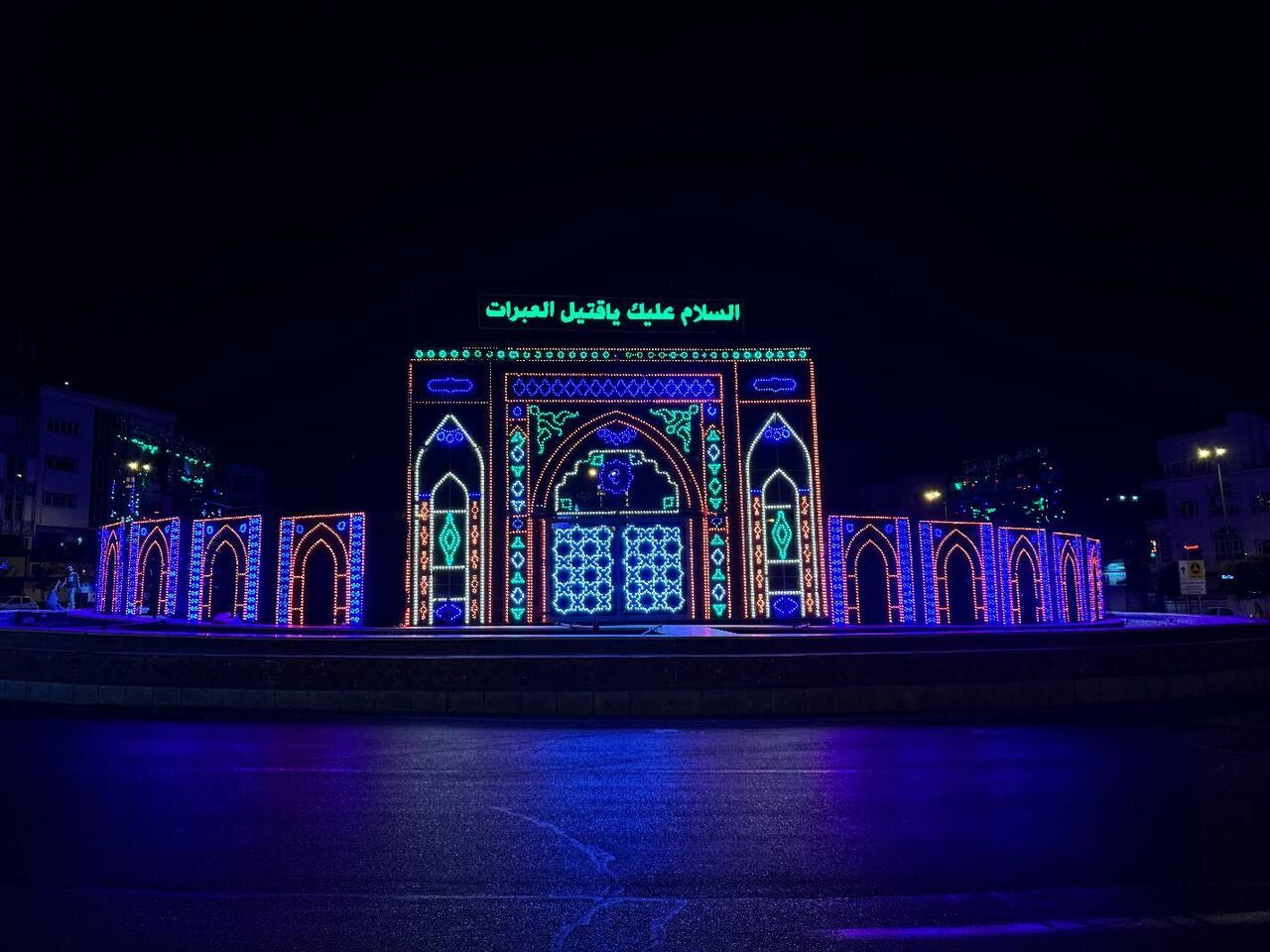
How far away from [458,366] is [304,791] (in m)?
22.4

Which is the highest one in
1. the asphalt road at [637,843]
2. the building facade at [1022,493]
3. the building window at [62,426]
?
the building window at [62,426]

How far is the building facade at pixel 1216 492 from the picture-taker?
53875 mm

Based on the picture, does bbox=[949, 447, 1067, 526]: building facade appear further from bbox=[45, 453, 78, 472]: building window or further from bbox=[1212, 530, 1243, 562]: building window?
bbox=[45, 453, 78, 472]: building window

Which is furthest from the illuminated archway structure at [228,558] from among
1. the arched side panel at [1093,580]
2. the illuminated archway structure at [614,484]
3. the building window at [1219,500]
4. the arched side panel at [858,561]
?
the building window at [1219,500]

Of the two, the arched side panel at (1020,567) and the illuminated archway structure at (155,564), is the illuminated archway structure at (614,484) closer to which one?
the arched side panel at (1020,567)

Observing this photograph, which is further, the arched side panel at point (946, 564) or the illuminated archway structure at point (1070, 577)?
the illuminated archway structure at point (1070, 577)

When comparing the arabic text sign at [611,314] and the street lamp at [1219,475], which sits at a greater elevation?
the arabic text sign at [611,314]

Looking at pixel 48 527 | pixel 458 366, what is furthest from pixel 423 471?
pixel 48 527

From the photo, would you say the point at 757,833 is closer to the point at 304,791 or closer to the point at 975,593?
the point at 304,791

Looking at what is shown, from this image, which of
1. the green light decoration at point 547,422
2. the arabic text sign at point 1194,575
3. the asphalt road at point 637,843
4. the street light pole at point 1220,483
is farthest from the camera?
the street light pole at point 1220,483

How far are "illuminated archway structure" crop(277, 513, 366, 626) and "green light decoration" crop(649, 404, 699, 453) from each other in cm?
1154

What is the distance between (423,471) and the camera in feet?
94.6

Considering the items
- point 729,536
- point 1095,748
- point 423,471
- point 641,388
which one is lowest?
point 1095,748

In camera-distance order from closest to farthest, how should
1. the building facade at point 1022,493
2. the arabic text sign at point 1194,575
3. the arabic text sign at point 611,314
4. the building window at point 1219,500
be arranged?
the arabic text sign at point 1194,575
the arabic text sign at point 611,314
the building facade at point 1022,493
the building window at point 1219,500
